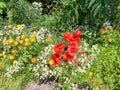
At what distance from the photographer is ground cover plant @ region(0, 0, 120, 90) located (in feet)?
13.3

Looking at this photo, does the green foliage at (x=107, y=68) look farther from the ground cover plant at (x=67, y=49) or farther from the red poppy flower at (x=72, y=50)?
the red poppy flower at (x=72, y=50)

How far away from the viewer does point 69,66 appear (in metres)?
4.12

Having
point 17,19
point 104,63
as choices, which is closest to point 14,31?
point 17,19

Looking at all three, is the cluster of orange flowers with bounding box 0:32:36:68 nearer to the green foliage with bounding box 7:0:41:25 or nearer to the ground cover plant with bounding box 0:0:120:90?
the ground cover plant with bounding box 0:0:120:90

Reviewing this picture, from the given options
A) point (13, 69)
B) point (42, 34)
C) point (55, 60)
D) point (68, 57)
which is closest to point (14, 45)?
point (13, 69)

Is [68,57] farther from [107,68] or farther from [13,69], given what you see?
[13,69]

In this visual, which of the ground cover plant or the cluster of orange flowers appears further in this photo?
the cluster of orange flowers

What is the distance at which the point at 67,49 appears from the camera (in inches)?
169

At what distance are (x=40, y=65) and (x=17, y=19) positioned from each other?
1.20 m

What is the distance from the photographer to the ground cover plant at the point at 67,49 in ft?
13.3

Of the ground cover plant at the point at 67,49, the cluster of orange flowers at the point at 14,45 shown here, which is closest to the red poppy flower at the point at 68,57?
the ground cover plant at the point at 67,49

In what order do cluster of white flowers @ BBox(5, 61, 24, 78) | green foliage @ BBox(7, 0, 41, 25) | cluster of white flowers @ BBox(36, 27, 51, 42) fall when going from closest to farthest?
cluster of white flowers @ BBox(5, 61, 24, 78) < cluster of white flowers @ BBox(36, 27, 51, 42) < green foliage @ BBox(7, 0, 41, 25)

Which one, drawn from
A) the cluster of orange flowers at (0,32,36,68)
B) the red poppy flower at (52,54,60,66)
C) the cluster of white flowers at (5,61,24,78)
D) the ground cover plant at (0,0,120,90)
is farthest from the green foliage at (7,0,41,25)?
the red poppy flower at (52,54,60,66)

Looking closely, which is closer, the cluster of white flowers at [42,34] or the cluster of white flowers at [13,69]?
the cluster of white flowers at [13,69]
